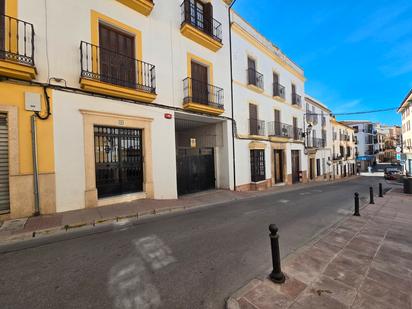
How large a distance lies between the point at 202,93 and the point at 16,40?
7.19m

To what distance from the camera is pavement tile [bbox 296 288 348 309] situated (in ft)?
7.88

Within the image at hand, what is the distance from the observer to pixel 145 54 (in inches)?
326

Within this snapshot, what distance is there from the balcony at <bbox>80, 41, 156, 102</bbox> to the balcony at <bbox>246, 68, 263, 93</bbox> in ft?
24.5

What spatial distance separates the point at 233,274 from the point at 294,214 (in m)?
4.55

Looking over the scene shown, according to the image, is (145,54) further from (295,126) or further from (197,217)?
(295,126)

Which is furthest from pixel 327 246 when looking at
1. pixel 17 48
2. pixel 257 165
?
pixel 257 165

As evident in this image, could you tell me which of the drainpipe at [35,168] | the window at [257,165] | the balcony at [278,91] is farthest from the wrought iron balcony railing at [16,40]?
the balcony at [278,91]

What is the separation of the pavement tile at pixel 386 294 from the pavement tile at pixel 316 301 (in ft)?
1.77

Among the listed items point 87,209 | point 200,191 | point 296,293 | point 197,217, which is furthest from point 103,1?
point 296,293

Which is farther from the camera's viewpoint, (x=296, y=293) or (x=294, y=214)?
(x=294, y=214)

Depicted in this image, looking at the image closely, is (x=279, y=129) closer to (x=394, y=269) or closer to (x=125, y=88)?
(x=125, y=88)

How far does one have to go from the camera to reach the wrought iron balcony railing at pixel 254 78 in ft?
44.7

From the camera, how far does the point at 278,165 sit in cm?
1680

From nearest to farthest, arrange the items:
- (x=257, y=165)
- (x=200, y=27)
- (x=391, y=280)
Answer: (x=391, y=280) → (x=200, y=27) → (x=257, y=165)
